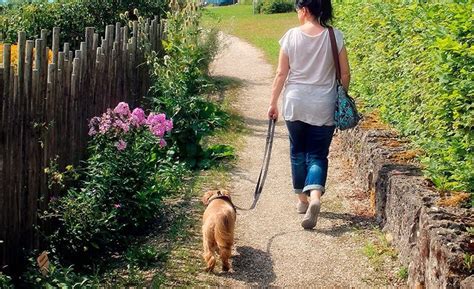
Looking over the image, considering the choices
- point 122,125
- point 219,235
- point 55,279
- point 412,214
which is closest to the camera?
point 55,279

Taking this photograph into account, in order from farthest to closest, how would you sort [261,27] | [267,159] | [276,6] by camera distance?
[276,6] < [261,27] < [267,159]

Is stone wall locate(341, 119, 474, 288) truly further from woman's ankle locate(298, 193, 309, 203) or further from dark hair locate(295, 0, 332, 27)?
dark hair locate(295, 0, 332, 27)

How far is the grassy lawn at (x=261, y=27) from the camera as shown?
22.6 m

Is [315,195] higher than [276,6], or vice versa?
[276,6]

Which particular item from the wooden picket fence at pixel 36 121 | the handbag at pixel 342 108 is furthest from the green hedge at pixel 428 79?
the wooden picket fence at pixel 36 121

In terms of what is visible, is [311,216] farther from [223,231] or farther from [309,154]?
[223,231]

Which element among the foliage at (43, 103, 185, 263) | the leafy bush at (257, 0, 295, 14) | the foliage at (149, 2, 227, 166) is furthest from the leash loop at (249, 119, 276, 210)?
the leafy bush at (257, 0, 295, 14)

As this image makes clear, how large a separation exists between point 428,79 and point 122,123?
2.47 m

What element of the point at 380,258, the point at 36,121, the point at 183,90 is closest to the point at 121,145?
the point at 36,121

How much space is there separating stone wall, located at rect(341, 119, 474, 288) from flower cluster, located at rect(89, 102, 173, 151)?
73.9 inches

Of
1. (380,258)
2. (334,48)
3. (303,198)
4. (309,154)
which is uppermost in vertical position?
(334,48)

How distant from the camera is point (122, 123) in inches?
248

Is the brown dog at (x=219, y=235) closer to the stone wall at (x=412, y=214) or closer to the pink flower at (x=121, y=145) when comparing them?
the pink flower at (x=121, y=145)

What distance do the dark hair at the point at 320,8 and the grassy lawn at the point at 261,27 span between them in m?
12.7
